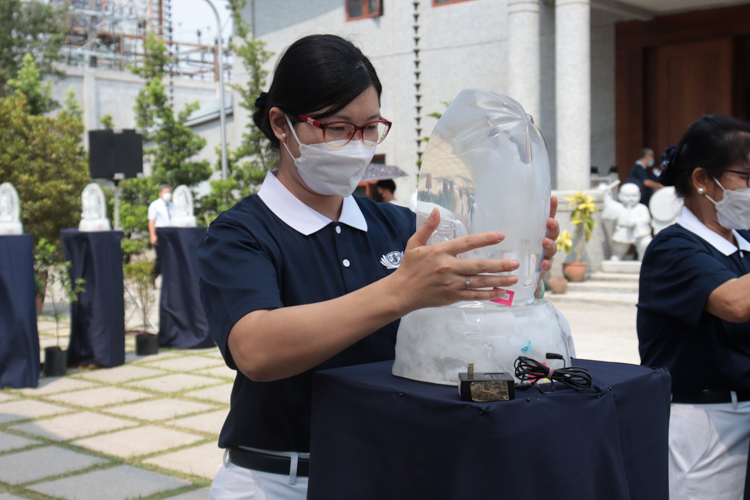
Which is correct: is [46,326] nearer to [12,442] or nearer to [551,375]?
[12,442]

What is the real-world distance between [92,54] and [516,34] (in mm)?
17971

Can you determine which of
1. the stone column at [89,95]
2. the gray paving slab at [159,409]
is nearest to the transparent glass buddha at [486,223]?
the gray paving slab at [159,409]

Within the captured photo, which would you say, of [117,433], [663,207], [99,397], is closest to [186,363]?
[99,397]

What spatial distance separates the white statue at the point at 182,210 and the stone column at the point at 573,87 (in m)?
5.47

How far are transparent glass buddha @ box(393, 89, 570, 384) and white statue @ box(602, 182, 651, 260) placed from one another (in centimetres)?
962

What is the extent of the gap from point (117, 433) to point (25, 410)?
1.08 m

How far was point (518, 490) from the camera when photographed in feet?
3.51

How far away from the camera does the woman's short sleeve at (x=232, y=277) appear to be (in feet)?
4.20

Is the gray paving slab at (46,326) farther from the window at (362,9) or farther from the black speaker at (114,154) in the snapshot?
the window at (362,9)

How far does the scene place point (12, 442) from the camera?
4.52 metres

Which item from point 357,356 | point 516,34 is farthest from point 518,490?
point 516,34

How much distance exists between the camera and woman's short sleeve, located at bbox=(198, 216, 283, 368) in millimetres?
1280

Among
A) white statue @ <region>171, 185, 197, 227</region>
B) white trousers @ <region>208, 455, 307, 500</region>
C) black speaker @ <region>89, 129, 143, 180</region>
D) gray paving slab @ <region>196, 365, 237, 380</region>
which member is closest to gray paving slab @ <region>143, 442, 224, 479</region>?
gray paving slab @ <region>196, 365, 237, 380</region>

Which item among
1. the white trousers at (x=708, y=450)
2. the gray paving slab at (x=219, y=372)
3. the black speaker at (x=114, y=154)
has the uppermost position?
the black speaker at (x=114, y=154)
